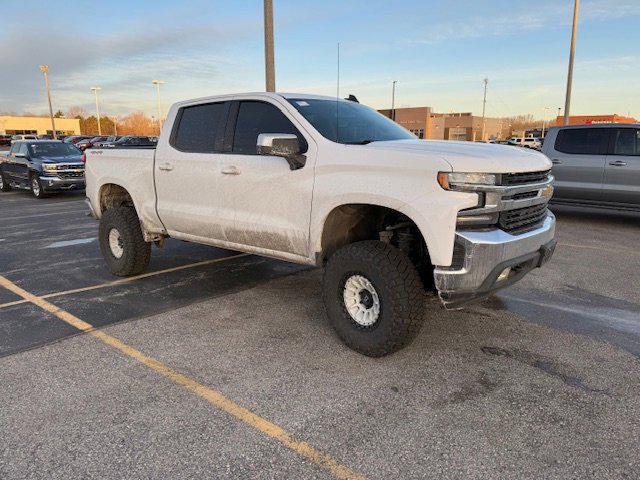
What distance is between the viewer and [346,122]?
4.58 meters

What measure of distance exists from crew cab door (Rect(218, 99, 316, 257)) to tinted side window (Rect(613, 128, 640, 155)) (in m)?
7.95

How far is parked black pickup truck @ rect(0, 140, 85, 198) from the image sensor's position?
1507cm

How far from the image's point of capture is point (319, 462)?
2.58 m

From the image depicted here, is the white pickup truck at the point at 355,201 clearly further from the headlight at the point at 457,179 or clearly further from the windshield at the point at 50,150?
the windshield at the point at 50,150

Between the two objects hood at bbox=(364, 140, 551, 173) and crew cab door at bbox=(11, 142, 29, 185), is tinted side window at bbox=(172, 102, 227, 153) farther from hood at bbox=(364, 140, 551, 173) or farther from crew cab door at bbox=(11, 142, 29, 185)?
crew cab door at bbox=(11, 142, 29, 185)

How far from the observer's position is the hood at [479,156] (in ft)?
11.0

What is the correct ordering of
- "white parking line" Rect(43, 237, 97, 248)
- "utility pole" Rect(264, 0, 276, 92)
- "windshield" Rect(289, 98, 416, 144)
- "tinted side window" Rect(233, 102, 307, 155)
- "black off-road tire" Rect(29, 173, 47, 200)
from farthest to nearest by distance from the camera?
1. "black off-road tire" Rect(29, 173, 47, 200)
2. "utility pole" Rect(264, 0, 276, 92)
3. "white parking line" Rect(43, 237, 97, 248)
4. "tinted side window" Rect(233, 102, 307, 155)
5. "windshield" Rect(289, 98, 416, 144)

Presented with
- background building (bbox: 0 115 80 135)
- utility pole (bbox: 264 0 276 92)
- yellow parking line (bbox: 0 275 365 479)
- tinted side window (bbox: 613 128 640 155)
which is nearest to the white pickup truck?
yellow parking line (bbox: 0 275 365 479)

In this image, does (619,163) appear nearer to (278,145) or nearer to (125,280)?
(278,145)

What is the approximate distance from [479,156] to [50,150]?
16108 millimetres

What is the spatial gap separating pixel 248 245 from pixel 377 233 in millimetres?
1233

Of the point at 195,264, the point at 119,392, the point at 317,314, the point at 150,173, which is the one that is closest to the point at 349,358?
the point at 317,314

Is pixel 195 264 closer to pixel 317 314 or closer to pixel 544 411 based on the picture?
pixel 317 314

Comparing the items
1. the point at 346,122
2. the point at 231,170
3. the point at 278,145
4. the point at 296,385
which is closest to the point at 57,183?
the point at 231,170
